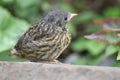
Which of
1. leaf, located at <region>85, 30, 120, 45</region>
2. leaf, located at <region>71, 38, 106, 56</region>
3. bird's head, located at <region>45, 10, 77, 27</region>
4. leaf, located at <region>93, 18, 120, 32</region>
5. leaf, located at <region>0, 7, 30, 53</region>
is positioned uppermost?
bird's head, located at <region>45, 10, 77, 27</region>

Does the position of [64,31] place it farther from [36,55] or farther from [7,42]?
[7,42]

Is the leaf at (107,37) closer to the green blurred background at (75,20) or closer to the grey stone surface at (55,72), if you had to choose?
the grey stone surface at (55,72)

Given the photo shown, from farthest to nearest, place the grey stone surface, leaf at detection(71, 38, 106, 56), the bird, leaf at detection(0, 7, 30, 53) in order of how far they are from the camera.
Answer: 1. leaf at detection(71, 38, 106, 56)
2. leaf at detection(0, 7, 30, 53)
3. the bird
4. the grey stone surface

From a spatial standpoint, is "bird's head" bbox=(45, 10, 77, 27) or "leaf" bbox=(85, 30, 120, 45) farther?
"leaf" bbox=(85, 30, 120, 45)

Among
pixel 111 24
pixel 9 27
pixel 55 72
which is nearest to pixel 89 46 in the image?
pixel 9 27

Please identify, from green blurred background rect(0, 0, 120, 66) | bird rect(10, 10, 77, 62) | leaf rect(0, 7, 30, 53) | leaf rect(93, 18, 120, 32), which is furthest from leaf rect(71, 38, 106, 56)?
bird rect(10, 10, 77, 62)

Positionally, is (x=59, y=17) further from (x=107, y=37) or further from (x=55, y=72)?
(x=55, y=72)

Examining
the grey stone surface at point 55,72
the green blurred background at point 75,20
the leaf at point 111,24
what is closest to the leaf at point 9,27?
the green blurred background at point 75,20

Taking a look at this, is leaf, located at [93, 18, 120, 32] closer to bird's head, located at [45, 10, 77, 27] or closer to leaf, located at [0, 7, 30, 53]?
bird's head, located at [45, 10, 77, 27]

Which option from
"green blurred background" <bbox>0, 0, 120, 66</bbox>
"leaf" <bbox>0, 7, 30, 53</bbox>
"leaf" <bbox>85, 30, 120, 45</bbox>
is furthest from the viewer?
"green blurred background" <bbox>0, 0, 120, 66</bbox>
